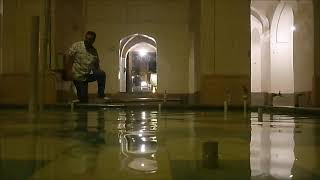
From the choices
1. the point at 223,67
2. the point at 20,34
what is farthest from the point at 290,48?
the point at 20,34

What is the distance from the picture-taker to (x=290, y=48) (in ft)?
61.9

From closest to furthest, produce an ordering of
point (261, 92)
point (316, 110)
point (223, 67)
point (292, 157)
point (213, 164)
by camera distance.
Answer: point (213, 164)
point (292, 157)
point (316, 110)
point (223, 67)
point (261, 92)

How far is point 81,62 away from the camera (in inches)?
318

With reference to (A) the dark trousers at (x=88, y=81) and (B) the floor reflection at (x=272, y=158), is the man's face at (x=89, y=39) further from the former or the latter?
(B) the floor reflection at (x=272, y=158)

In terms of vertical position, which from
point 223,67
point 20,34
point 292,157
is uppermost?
point 20,34

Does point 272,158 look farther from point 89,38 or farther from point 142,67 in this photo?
point 142,67

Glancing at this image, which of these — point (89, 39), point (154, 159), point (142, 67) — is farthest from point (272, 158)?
point (142, 67)

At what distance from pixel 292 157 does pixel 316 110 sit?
21.1ft

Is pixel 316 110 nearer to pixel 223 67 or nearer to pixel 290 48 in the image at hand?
pixel 223 67

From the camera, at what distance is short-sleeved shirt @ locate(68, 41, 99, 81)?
318 inches

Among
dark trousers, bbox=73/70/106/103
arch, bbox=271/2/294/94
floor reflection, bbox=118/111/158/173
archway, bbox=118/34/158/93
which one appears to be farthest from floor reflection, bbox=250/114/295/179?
archway, bbox=118/34/158/93

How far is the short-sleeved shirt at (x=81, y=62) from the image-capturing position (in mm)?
8070

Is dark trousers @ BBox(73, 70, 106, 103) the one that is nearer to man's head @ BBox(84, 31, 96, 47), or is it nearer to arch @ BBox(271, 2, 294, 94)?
man's head @ BBox(84, 31, 96, 47)

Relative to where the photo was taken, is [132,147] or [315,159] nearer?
[315,159]
